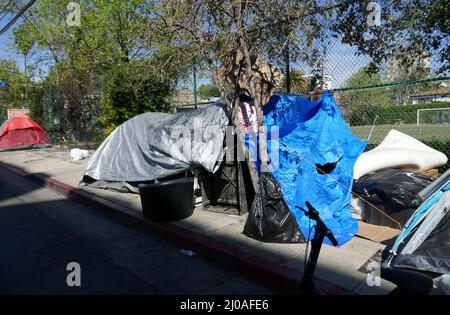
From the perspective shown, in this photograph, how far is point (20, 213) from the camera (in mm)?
6785

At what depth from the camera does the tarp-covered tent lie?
3215 mm

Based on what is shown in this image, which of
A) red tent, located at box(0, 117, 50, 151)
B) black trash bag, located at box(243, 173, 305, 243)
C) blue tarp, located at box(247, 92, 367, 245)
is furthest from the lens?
red tent, located at box(0, 117, 50, 151)

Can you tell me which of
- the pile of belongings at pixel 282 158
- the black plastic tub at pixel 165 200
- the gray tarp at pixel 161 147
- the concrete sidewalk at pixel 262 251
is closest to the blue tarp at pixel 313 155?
the pile of belongings at pixel 282 158

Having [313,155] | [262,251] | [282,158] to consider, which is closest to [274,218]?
[262,251]

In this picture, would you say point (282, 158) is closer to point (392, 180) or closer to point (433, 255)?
point (392, 180)

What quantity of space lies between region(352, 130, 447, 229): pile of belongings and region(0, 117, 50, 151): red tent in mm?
17715

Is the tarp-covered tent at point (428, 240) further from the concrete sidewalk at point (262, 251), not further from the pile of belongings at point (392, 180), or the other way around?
the pile of belongings at point (392, 180)

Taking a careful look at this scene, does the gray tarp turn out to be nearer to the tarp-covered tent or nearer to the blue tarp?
the blue tarp

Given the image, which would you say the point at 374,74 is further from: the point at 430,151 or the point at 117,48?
the point at 117,48

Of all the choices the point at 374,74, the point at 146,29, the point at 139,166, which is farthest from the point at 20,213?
the point at 374,74

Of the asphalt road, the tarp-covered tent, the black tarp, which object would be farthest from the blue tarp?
the asphalt road

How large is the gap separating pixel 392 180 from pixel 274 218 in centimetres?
194

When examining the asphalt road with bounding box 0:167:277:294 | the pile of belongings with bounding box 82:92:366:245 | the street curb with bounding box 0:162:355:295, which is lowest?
the asphalt road with bounding box 0:167:277:294

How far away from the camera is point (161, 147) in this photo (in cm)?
671
